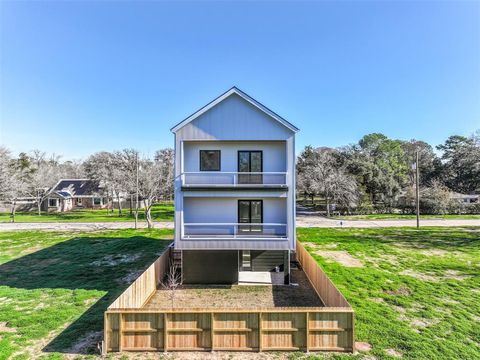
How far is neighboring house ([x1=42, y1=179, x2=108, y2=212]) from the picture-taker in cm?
5266

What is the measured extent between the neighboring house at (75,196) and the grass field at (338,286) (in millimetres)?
26774

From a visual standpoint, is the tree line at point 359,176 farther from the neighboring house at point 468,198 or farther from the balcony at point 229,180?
the balcony at point 229,180

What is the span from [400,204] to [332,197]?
12469 mm

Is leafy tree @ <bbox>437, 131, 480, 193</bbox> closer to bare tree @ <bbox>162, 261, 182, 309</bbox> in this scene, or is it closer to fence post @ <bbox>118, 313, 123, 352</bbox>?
bare tree @ <bbox>162, 261, 182, 309</bbox>

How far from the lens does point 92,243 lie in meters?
24.5

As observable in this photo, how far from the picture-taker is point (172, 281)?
43.1ft

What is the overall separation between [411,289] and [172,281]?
1233 cm

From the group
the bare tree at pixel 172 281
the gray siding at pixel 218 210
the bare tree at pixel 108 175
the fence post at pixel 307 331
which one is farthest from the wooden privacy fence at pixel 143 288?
the bare tree at pixel 108 175

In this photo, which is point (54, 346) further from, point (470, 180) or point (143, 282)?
point (470, 180)

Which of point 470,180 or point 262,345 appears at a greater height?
point 470,180

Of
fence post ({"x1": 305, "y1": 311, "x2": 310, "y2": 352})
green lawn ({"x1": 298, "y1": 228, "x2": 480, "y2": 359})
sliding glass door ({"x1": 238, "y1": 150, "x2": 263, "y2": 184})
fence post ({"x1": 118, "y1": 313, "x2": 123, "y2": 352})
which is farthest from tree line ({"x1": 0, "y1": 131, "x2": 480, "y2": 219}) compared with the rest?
fence post ({"x1": 305, "y1": 311, "x2": 310, "y2": 352})

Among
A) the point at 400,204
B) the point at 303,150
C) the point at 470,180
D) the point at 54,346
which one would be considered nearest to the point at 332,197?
the point at 400,204

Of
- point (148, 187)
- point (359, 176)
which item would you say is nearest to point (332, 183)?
point (359, 176)

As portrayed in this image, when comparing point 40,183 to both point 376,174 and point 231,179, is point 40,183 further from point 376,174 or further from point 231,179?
point 376,174
